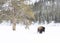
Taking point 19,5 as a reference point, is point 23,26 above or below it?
below

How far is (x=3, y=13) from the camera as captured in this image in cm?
909

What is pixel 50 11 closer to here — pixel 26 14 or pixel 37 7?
pixel 37 7

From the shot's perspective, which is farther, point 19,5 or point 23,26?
point 23,26

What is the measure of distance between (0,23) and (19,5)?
1.55 meters

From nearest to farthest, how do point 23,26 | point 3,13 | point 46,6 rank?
point 3,13
point 23,26
point 46,6

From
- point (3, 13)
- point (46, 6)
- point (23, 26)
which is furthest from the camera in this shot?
point (46, 6)

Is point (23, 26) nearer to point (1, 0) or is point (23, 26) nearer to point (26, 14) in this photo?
point (26, 14)

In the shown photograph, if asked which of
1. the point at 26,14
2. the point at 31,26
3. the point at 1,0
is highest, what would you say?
the point at 1,0

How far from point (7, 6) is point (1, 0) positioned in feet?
1.54

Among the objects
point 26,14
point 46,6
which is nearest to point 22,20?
point 26,14

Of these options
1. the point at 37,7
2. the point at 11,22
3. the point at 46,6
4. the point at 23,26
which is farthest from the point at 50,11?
the point at 11,22

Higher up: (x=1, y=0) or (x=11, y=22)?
(x=1, y=0)

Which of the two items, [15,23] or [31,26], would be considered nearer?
[15,23]

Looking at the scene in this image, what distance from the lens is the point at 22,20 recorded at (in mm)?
9273
